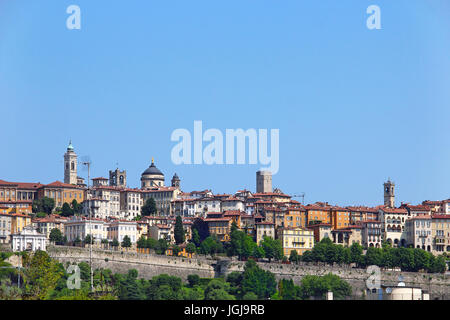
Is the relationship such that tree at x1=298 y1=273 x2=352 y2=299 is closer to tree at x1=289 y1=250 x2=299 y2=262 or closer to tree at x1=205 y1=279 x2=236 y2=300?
tree at x1=205 y1=279 x2=236 y2=300

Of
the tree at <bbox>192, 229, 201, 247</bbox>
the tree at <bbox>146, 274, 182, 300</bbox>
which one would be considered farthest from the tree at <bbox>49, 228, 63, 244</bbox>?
the tree at <bbox>192, 229, 201, 247</bbox>

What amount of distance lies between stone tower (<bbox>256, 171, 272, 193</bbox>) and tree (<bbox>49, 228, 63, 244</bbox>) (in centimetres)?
3372

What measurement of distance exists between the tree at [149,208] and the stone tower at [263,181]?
59.0 feet

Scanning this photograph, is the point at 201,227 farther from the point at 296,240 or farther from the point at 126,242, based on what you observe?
the point at 126,242

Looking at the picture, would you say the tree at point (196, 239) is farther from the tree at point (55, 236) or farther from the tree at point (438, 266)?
the tree at point (438, 266)

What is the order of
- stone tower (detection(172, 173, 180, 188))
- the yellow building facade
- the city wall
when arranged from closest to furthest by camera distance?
the city wall
the yellow building facade
stone tower (detection(172, 173, 180, 188))

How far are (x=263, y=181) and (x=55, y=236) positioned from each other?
116 feet

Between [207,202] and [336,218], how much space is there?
11.3m

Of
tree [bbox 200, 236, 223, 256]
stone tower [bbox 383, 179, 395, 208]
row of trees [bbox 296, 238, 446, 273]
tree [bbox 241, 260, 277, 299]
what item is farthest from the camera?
stone tower [bbox 383, 179, 395, 208]

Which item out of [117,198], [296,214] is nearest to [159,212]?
[117,198]

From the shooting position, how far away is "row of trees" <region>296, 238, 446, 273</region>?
66312mm

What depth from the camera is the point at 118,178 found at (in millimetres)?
90438

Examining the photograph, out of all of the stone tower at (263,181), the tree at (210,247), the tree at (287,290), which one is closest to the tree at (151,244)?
the tree at (210,247)

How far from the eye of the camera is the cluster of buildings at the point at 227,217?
67750mm
